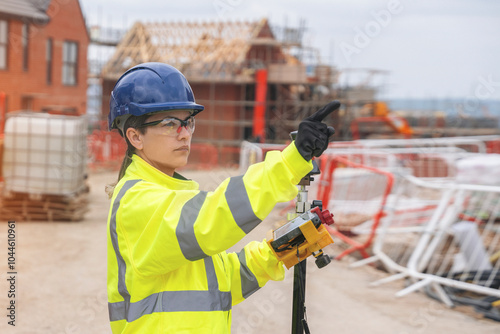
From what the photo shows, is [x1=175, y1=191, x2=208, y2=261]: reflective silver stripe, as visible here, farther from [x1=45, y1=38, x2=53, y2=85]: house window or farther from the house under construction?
the house under construction

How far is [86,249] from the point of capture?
7.88m

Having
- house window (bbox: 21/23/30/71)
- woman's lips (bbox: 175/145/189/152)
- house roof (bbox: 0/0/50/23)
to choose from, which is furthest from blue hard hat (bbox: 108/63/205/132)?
house window (bbox: 21/23/30/71)

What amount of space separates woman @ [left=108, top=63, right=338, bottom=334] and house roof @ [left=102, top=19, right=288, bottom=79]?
2618 cm

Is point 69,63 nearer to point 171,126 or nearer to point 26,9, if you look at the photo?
point 26,9

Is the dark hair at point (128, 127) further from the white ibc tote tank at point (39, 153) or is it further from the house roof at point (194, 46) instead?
the house roof at point (194, 46)

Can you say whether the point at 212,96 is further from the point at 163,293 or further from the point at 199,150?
the point at 163,293

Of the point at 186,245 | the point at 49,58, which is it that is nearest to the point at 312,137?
the point at 186,245

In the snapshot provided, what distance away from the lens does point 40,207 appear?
9453mm

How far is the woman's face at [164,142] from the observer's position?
2.22 meters

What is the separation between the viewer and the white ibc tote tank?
905 centimetres

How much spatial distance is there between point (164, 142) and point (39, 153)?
24.7ft

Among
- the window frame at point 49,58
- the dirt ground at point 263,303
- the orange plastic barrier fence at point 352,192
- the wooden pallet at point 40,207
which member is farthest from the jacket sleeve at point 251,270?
the window frame at point 49,58

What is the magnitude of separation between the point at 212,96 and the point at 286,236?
27999mm

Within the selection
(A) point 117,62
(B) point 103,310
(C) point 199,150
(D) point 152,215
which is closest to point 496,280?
(B) point 103,310
